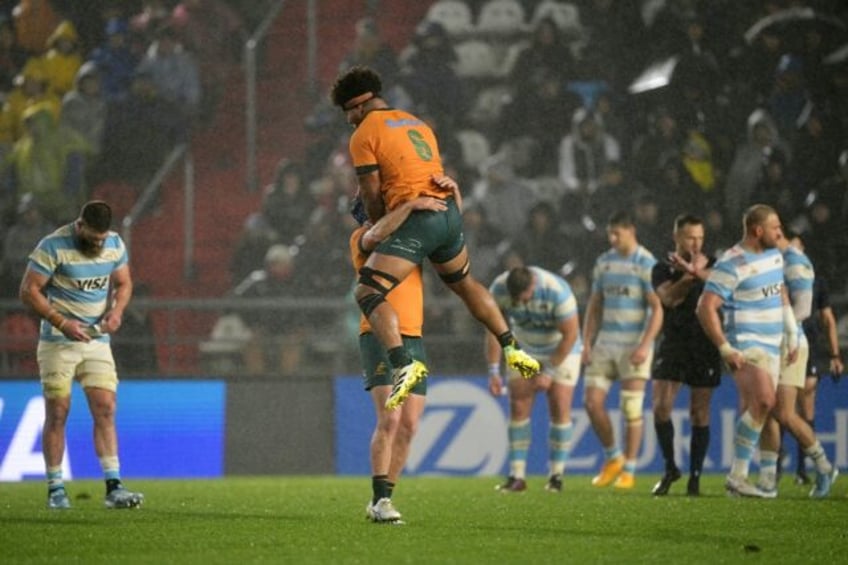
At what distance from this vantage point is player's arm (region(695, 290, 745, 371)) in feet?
38.4

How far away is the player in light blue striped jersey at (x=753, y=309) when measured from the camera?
38.6 feet

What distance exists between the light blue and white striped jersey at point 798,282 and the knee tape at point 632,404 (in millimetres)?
2027

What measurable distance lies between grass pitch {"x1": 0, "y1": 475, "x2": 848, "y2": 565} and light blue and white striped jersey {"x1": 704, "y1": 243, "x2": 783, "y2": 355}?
3.95 feet

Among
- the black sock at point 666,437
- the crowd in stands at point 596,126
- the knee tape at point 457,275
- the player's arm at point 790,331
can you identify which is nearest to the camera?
the knee tape at point 457,275

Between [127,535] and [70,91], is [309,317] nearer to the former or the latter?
[70,91]

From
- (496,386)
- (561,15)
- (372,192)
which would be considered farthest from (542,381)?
(561,15)

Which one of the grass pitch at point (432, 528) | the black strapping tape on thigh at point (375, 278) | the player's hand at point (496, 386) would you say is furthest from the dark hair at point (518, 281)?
the black strapping tape on thigh at point (375, 278)

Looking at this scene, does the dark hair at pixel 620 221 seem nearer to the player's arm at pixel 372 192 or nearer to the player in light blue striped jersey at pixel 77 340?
the player in light blue striped jersey at pixel 77 340

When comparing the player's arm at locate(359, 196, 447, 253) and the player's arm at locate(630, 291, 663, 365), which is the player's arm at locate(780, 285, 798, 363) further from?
the player's arm at locate(359, 196, 447, 253)

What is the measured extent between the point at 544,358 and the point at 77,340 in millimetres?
4600

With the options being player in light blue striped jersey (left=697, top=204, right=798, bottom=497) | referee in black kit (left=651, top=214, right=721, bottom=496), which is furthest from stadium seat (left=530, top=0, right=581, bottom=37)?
player in light blue striped jersey (left=697, top=204, right=798, bottom=497)

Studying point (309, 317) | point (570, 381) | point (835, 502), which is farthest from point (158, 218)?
point (835, 502)

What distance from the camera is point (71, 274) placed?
11.1 meters

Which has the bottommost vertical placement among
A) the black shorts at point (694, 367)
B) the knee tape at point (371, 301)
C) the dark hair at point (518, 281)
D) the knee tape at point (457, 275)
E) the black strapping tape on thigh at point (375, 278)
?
the black shorts at point (694, 367)
